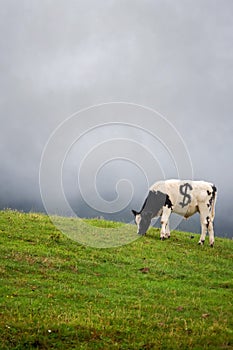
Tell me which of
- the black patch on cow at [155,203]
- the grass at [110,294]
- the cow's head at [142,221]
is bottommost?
the grass at [110,294]

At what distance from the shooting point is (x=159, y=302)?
555 inches

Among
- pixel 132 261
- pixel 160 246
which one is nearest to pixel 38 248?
pixel 132 261

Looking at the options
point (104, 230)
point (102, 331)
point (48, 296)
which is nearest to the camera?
point (102, 331)

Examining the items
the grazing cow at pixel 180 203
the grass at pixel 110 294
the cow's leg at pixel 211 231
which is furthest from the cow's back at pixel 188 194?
the grass at pixel 110 294

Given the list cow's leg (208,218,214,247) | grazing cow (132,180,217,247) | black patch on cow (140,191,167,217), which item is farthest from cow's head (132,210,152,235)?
cow's leg (208,218,214,247)

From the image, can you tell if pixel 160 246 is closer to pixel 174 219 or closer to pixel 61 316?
pixel 174 219

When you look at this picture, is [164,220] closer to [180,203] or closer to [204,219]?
[180,203]

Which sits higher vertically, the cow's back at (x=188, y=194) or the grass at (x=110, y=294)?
the cow's back at (x=188, y=194)

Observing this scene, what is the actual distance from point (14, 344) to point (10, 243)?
403 inches

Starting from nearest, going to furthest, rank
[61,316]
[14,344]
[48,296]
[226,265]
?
[14,344]
[61,316]
[48,296]
[226,265]

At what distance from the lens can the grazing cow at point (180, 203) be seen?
26881mm

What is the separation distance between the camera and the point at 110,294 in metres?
14.6

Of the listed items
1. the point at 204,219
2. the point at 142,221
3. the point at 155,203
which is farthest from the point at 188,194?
the point at 142,221

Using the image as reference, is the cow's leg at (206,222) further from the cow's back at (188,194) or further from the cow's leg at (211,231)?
the cow's back at (188,194)
